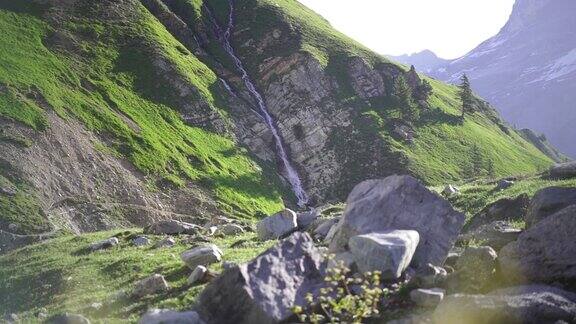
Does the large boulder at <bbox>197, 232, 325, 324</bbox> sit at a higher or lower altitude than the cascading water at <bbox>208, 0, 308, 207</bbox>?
higher

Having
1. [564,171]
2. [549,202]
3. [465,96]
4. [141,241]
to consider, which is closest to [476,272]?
[549,202]

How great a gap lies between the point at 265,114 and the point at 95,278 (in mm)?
95819

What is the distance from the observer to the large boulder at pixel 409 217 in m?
16.6

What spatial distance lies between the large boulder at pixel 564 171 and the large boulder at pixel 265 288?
77.3ft

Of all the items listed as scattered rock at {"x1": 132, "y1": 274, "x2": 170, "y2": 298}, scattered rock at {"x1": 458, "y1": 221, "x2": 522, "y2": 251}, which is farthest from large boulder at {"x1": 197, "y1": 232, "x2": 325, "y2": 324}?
scattered rock at {"x1": 458, "y1": 221, "x2": 522, "y2": 251}

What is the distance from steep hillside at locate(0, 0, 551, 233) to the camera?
6456cm

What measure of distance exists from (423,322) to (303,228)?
1811cm

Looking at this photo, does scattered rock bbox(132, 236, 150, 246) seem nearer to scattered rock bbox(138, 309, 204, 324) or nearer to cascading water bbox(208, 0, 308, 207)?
scattered rock bbox(138, 309, 204, 324)

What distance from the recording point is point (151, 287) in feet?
64.1

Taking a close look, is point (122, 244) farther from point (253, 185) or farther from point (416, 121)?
point (416, 121)

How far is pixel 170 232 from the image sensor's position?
115 feet

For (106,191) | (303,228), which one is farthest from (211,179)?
(303,228)

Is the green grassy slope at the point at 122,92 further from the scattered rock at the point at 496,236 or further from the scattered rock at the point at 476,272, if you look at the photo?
the scattered rock at the point at 476,272

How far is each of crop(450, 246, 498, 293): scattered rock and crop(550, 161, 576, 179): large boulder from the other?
807 inches
